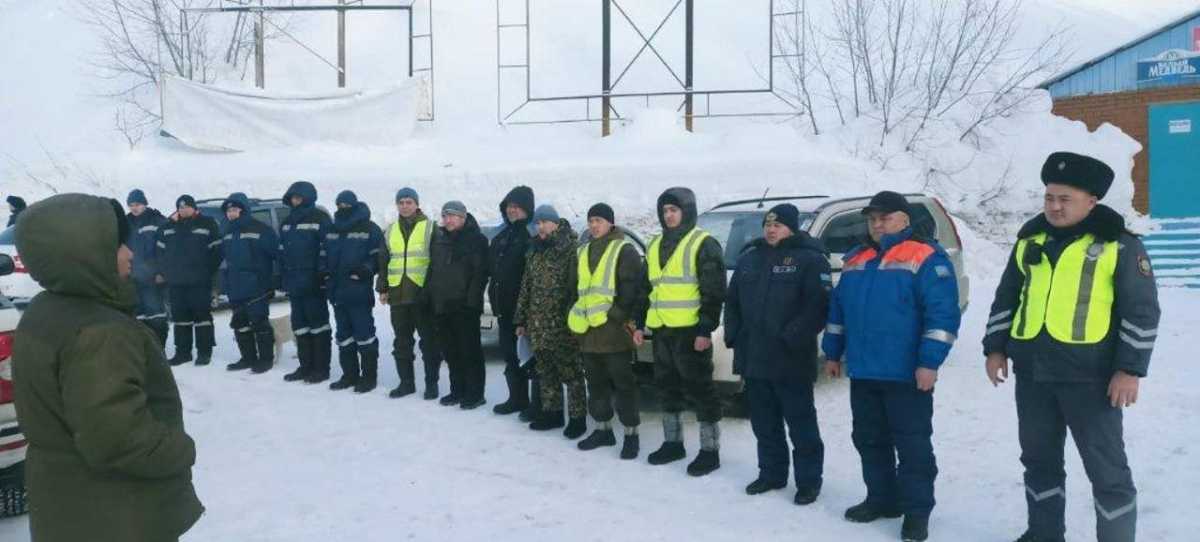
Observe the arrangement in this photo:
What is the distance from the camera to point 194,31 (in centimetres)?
2845

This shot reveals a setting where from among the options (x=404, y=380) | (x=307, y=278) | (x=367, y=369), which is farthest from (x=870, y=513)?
(x=307, y=278)

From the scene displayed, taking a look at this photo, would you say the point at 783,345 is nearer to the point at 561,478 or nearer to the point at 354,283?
the point at 561,478

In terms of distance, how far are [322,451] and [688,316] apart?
2.81m

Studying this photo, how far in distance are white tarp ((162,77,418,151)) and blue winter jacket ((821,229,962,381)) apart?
63.6 ft

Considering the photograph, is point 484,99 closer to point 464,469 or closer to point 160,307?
point 160,307

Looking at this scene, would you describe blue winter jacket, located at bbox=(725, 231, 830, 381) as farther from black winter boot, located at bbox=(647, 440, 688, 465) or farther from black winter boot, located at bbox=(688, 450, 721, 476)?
black winter boot, located at bbox=(647, 440, 688, 465)

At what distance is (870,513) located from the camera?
5496mm

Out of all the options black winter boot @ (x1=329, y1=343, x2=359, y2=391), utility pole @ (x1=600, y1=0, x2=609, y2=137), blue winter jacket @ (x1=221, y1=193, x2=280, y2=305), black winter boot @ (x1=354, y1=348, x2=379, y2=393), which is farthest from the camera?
utility pole @ (x1=600, y1=0, x2=609, y2=137)

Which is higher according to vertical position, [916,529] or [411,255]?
[411,255]

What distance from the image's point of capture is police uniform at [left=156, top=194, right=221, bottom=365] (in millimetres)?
10430

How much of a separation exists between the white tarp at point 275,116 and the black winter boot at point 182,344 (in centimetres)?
1288

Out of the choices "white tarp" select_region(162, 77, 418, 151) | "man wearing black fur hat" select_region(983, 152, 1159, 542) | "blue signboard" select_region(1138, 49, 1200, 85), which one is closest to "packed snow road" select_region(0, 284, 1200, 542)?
"man wearing black fur hat" select_region(983, 152, 1159, 542)

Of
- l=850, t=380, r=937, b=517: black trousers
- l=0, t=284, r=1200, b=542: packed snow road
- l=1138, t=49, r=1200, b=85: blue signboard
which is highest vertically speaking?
l=1138, t=49, r=1200, b=85: blue signboard

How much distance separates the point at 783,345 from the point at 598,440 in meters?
1.93
